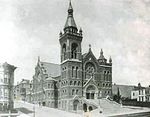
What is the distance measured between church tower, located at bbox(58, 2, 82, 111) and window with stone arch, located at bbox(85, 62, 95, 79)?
0.44 meters

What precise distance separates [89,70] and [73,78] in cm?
101

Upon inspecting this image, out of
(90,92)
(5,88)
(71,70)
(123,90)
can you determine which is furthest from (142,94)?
(5,88)

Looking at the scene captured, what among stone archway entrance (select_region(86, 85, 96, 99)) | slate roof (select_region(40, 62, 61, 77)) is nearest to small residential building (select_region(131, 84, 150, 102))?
stone archway entrance (select_region(86, 85, 96, 99))

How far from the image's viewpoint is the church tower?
10.1 metres

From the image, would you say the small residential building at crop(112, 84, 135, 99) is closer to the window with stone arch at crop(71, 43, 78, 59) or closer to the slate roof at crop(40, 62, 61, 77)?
the slate roof at crop(40, 62, 61, 77)

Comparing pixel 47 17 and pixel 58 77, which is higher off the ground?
pixel 47 17

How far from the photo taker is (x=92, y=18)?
459 cm

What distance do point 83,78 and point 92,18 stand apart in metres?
6.43

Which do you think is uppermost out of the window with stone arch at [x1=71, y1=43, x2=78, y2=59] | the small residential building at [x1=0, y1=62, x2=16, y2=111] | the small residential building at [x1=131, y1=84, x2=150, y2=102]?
the window with stone arch at [x1=71, y1=43, x2=78, y2=59]

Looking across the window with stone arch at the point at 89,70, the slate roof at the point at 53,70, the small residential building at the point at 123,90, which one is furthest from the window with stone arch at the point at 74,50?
the small residential building at the point at 123,90

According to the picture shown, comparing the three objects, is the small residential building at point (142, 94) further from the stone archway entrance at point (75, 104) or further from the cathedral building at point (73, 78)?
the stone archway entrance at point (75, 104)

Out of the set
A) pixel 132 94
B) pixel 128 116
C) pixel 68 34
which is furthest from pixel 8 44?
pixel 132 94

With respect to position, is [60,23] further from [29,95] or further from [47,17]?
[29,95]

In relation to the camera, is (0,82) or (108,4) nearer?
(108,4)
